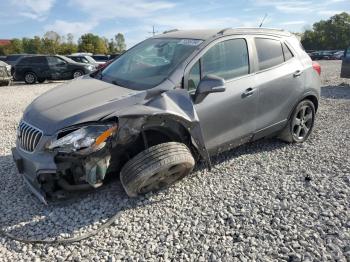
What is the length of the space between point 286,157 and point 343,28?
3404 inches

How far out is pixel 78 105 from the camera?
3.50m

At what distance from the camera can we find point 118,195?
3.84m

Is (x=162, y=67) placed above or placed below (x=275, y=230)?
above

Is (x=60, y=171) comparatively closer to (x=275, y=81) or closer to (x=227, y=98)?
(x=227, y=98)

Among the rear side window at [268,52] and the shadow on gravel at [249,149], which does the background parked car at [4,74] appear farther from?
the rear side window at [268,52]

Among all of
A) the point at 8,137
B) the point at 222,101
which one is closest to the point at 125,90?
the point at 222,101

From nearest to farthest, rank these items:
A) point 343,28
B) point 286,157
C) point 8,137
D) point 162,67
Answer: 1. point 162,67
2. point 286,157
3. point 8,137
4. point 343,28

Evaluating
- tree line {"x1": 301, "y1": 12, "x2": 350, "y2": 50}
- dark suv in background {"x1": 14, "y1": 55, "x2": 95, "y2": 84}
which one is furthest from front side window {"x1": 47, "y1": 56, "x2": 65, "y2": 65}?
tree line {"x1": 301, "y1": 12, "x2": 350, "y2": 50}

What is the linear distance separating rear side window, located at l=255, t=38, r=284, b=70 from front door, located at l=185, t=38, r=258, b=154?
0.28m

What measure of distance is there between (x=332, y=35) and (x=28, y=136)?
8848 centimetres

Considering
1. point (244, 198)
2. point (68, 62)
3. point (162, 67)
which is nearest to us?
point (244, 198)

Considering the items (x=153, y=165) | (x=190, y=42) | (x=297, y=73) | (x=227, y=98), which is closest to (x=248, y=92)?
(x=227, y=98)

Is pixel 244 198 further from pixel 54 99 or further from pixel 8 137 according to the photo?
pixel 8 137

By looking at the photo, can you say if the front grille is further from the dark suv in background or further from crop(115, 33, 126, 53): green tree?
crop(115, 33, 126, 53): green tree
